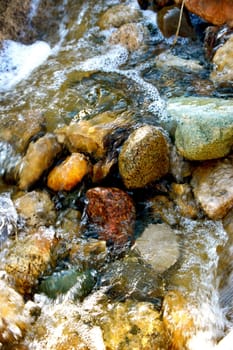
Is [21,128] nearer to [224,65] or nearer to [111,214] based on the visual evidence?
[111,214]

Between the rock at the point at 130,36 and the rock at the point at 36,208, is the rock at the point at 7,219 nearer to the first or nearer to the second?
the rock at the point at 36,208

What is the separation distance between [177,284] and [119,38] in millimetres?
3887

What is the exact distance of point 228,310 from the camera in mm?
2477

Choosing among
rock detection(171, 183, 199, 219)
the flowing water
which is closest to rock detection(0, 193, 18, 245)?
the flowing water

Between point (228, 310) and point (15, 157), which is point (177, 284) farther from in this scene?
point (15, 157)

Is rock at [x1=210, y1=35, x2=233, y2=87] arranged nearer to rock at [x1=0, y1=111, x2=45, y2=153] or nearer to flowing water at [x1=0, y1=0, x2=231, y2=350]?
flowing water at [x1=0, y1=0, x2=231, y2=350]

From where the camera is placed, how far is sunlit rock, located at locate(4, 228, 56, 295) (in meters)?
2.75

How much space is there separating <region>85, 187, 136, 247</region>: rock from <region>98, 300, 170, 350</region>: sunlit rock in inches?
23.8

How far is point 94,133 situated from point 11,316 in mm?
1864

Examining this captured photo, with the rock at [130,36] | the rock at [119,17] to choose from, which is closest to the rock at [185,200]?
the rock at [130,36]

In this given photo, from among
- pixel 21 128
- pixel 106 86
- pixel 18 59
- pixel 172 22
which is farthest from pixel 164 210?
pixel 18 59

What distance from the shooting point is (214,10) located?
15.3 feet

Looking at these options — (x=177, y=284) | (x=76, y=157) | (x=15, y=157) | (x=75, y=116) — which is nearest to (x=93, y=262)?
(x=177, y=284)

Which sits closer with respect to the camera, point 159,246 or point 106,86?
point 159,246
